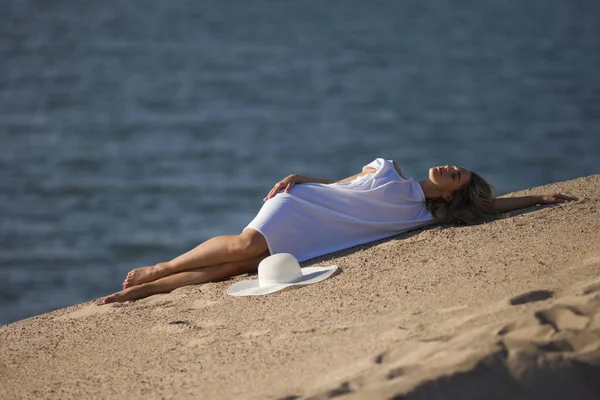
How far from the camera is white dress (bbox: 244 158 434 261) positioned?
6039 millimetres

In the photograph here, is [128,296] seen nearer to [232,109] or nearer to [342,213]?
[342,213]

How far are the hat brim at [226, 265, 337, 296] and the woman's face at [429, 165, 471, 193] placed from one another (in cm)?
105

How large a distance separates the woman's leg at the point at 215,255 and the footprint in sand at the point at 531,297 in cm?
200

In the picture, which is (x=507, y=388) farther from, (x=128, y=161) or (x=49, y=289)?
(x=128, y=161)

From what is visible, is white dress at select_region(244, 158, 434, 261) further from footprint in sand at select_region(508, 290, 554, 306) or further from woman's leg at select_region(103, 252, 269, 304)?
footprint in sand at select_region(508, 290, 554, 306)

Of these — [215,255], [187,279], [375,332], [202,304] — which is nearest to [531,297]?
[375,332]

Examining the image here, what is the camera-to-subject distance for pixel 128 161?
15055 millimetres

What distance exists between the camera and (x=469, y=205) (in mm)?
6289

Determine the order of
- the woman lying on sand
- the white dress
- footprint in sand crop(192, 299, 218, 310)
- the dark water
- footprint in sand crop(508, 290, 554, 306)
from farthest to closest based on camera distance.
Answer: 1. the dark water
2. the white dress
3. the woman lying on sand
4. footprint in sand crop(192, 299, 218, 310)
5. footprint in sand crop(508, 290, 554, 306)

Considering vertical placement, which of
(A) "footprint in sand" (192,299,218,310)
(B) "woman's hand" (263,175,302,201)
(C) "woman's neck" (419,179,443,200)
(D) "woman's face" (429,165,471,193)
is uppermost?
(B) "woman's hand" (263,175,302,201)

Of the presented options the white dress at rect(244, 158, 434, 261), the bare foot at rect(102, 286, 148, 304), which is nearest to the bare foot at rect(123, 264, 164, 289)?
the bare foot at rect(102, 286, 148, 304)

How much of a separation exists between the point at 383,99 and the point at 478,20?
10.4 m

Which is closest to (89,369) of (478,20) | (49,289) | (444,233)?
(444,233)

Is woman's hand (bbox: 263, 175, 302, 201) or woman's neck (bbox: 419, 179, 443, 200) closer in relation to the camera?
woman's hand (bbox: 263, 175, 302, 201)
